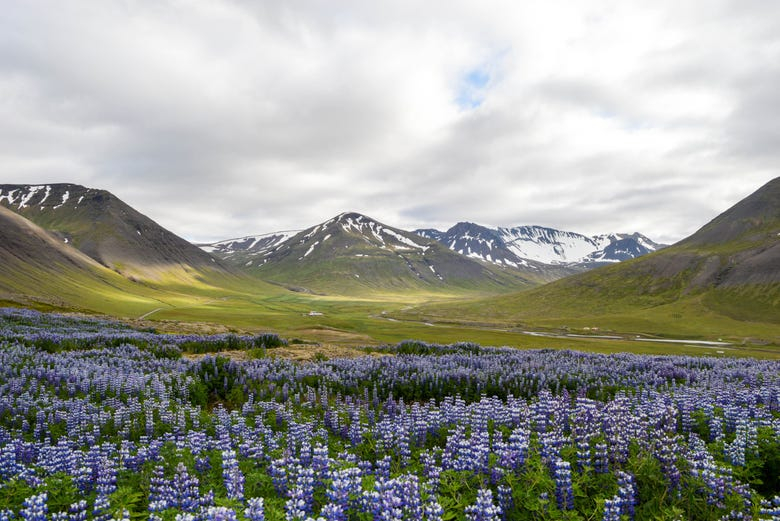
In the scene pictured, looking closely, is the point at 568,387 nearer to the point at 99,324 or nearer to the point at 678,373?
the point at 678,373

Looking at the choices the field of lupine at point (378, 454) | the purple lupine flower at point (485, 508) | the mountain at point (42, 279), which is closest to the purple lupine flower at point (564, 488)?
the field of lupine at point (378, 454)

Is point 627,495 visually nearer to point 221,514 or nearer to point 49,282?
point 221,514

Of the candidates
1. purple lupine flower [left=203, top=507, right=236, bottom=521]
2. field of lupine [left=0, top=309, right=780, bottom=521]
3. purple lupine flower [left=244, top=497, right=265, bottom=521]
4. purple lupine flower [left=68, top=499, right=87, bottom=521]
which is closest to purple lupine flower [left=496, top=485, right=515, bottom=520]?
field of lupine [left=0, top=309, right=780, bottom=521]

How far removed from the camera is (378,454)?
29.5 ft

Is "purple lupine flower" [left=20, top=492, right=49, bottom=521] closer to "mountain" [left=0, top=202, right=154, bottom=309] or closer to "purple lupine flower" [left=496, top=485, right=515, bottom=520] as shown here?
"purple lupine flower" [left=496, top=485, right=515, bottom=520]

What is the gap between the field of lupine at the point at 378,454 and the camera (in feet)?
19.4

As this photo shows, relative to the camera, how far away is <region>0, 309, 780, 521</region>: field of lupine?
5.93 metres

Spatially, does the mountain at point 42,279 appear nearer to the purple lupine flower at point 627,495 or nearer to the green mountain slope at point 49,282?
the green mountain slope at point 49,282

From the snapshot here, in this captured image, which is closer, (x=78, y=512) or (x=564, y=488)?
(x=78, y=512)

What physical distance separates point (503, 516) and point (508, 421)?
4.43 m

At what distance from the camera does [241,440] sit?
981 centimetres

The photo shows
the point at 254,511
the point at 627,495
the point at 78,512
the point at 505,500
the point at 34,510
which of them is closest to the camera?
the point at 254,511

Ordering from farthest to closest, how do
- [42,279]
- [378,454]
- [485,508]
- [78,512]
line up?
[42,279], [378,454], [78,512], [485,508]

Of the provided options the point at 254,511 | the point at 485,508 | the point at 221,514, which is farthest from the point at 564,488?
the point at 221,514
